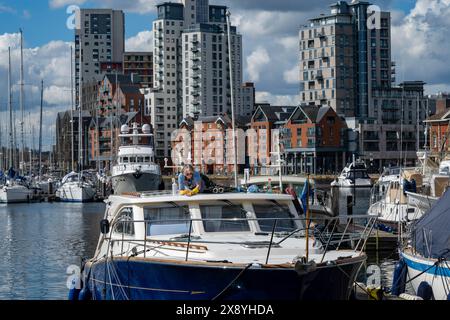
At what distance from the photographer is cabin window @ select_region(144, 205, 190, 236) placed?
1962 cm

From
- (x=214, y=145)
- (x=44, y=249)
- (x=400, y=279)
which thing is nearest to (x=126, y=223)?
(x=400, y=279)

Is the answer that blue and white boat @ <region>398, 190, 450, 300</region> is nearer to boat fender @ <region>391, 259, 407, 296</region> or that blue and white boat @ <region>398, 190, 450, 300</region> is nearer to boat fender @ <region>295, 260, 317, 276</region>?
boat fender @ <region>391, 259, 407, 296</region>

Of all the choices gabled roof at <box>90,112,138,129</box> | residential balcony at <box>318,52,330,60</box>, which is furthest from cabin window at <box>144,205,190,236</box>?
residential balcony at <box>318,52,330,60</box>

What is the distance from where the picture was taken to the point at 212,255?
682 inches

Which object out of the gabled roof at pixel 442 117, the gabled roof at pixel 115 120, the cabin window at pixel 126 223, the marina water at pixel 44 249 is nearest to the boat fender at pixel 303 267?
the cabin window at pixel 126 223

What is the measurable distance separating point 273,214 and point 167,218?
2.39 metres

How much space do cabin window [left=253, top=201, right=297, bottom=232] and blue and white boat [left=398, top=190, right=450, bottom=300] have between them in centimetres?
463

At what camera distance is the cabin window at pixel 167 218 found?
19.6 metres

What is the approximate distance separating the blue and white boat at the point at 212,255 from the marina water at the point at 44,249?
32.6 ft

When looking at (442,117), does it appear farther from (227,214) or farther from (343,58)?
(227,214)

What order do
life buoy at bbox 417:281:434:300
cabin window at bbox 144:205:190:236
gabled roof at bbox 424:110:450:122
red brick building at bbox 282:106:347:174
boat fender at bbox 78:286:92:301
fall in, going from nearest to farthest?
cabin window at bbox 144:205:190:236, boat fender at bbox 78:286:92:301, life buoy at bbox 417:281:434:300, gabled roof at bbox 424:110:450:122, red brick building at bbox 282:106:347:174
